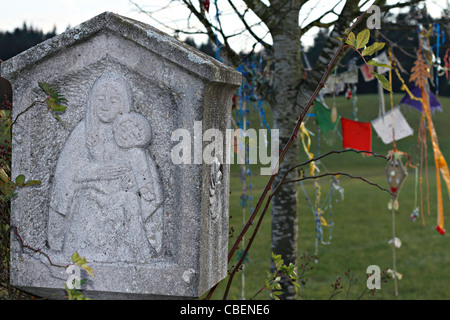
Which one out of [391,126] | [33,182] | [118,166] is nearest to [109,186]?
[118,166]

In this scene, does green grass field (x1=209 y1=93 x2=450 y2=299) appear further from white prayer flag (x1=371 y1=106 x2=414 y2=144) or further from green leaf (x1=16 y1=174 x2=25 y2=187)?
green leaf (x1=16 y1=174 x2=25 y2=187)

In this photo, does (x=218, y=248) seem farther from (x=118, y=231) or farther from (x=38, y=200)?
(x=38, y=200)

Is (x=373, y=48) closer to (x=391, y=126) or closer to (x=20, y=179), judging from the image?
(x=20, y=179)

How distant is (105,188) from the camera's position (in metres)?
2.30

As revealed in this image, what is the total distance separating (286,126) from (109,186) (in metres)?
1.94

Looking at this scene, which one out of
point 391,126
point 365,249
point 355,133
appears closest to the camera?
point 355,133

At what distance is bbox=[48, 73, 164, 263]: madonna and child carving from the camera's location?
88.0 inches

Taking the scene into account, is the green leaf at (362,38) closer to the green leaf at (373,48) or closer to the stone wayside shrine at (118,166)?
the green leaf at (373,48)

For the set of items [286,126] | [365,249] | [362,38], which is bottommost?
[365,249]

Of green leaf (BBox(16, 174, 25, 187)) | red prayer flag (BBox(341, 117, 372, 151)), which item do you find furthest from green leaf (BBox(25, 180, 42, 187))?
red prayer flag (BBox(341, 117, 372, 151))

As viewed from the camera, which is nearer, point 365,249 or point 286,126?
point 286,126

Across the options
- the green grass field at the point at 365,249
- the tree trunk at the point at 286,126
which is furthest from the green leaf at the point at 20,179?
the green grass field at the point at 365,249

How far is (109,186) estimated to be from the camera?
229cm
